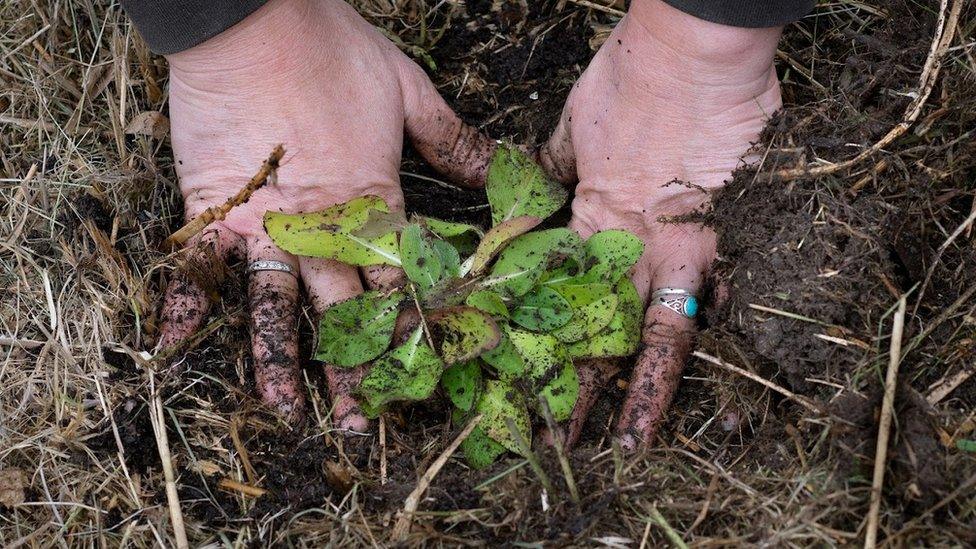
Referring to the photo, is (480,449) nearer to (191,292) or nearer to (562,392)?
(562,392)

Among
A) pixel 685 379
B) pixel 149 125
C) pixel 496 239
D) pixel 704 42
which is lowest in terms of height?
pixel 685 379

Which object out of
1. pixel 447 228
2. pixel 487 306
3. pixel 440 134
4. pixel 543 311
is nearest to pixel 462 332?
pixel 487 306

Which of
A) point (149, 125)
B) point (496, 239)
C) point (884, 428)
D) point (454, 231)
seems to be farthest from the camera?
point (149, 125)

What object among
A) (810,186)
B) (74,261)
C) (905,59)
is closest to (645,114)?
(810,186)

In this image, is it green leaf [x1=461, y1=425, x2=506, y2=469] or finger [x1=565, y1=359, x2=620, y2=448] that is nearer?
green leaf [x1=461, y1=425, x2=506, y2=469]

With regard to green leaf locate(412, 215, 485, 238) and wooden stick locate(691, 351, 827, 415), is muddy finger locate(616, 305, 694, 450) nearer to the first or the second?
wooden stick locate(691, 351, 827, 415)

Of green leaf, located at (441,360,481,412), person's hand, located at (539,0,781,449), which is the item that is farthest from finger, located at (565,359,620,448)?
green leaf, located at (441,360,481,412)

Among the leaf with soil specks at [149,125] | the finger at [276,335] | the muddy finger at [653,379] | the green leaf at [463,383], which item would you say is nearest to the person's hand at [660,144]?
the muddy finger at [653,379]

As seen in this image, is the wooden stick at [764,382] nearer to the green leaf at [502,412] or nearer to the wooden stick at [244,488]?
the green leaf at [502,412]

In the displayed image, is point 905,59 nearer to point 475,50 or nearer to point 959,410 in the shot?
point 959,410
